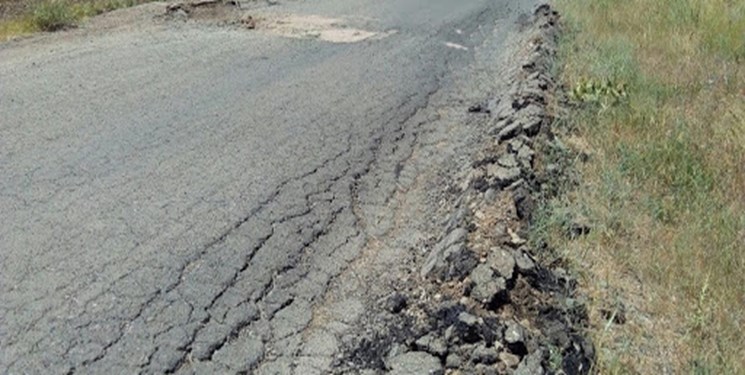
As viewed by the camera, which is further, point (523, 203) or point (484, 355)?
point (523, 203)

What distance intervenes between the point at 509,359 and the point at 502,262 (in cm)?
68

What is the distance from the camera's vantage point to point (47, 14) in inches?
344

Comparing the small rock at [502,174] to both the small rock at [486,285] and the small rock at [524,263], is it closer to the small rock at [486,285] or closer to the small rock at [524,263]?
the small rock at [524,263]

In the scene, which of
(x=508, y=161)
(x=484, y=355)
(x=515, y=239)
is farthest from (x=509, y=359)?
(x=508, y=161)

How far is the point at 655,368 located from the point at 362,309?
1.33 m

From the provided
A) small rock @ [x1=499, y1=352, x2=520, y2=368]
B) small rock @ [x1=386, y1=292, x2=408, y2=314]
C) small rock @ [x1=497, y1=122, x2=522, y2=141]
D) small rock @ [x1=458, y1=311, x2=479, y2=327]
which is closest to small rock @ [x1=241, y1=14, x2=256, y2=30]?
small rock @ [x1=497, y1=122, x2=522, y2=141]

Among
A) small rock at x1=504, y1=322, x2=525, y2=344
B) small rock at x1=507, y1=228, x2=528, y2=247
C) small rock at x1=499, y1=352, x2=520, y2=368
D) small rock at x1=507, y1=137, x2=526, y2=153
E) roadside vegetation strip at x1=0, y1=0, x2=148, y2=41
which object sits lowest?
small rock at x1=507, y1=137, x2=526, y2=153

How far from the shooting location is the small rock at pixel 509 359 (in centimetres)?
267

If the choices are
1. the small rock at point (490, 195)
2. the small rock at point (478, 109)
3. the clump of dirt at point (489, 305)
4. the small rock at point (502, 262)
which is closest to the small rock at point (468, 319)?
the clump of dirt at point (489, 305)

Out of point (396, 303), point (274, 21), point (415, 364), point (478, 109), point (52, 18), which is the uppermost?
point (52, 18)

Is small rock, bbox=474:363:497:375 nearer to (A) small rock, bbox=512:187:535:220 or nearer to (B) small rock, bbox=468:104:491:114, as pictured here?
(A) small rock, bbox=512:187:535:220

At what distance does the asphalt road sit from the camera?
3.12 m

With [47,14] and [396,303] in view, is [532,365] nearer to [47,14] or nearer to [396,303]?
[396,303]

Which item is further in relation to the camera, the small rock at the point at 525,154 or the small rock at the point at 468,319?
the small rock at the point at 525,154
